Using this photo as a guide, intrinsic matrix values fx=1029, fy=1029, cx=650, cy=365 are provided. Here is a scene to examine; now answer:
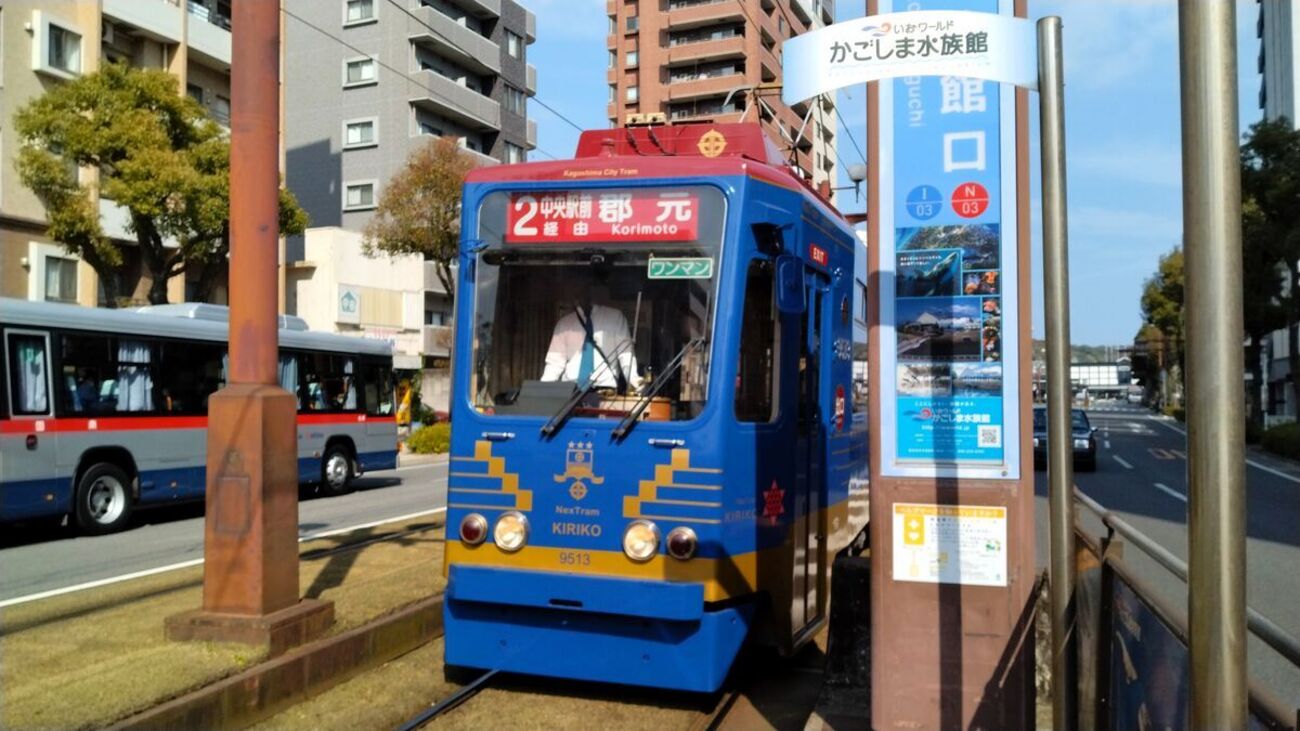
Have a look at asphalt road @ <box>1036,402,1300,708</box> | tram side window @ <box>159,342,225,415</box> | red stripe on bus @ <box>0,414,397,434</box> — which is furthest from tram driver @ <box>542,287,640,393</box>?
tram side window @ <box>159,342,225,415</box>

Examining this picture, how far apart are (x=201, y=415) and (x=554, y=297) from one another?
37.8 ft

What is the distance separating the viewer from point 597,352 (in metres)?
6.17

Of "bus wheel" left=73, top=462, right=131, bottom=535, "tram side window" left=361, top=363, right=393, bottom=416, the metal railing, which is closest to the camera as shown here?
the metal railing

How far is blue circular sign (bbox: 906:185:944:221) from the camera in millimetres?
4914

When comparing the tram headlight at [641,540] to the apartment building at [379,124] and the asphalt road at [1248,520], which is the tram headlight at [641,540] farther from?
the apartment building at [379,124]

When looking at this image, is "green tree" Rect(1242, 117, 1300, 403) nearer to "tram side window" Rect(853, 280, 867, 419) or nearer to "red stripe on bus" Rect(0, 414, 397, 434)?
"tram side window" Rect(853, 280, 867, 419)

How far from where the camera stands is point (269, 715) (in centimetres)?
584

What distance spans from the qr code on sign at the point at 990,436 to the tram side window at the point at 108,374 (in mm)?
12576

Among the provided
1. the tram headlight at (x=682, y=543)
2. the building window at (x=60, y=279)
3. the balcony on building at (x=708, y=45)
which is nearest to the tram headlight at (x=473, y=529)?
the tram headlight at (x=682, y=543)

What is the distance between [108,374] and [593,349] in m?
10.7

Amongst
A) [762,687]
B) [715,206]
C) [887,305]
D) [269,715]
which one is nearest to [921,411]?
[887,305]

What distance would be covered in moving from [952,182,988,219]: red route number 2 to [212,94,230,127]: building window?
112 ft

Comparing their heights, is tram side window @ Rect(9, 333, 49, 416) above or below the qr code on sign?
above

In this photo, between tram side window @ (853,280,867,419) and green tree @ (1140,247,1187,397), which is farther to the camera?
green tree @ (1140,247,1187,397)
